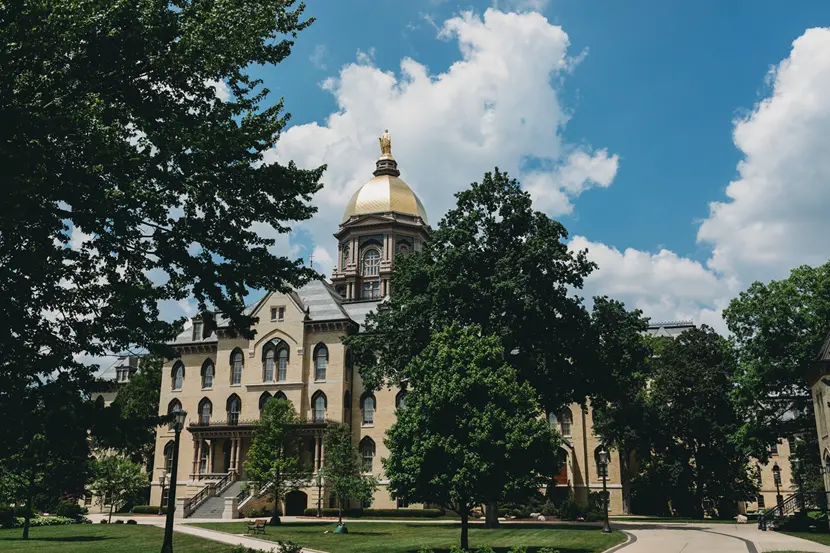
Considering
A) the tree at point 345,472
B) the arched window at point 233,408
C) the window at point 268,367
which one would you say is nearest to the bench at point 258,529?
the tree at point 345,472

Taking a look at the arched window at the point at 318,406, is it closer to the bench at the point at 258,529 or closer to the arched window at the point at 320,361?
the arched window at the point at 320,361

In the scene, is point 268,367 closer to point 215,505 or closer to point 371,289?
point 215,505

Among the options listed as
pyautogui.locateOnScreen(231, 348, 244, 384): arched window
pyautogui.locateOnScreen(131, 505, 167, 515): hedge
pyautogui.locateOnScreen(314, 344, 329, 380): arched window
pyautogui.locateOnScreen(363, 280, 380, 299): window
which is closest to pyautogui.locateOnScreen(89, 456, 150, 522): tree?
pyautogui.locateOnScreen(131, 505, 167, 515): hedge

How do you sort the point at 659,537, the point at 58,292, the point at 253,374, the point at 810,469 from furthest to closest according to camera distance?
the point at 253,374
the point at 810,469
the point at 659,537
the point at 58,292

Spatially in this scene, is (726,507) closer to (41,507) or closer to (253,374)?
(253,374)

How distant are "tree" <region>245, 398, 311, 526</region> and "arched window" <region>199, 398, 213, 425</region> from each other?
13.6 m

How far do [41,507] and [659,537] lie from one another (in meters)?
46.1

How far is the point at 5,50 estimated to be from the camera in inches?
396

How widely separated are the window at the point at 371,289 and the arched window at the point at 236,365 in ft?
63.3

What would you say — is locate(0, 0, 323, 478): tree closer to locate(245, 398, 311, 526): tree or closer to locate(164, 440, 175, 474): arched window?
locate(245, 398, 311, 526): tree

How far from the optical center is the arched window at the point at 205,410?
57750mm

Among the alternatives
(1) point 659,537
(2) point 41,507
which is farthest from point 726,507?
(2) point 41,507

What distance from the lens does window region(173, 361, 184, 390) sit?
59.5 m

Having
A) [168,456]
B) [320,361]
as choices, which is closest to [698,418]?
[320,361]
